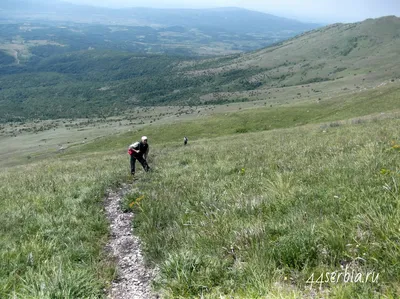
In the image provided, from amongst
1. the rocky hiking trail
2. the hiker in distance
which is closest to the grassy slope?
the rocky hiking trail

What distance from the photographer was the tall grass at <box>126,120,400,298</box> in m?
4.01

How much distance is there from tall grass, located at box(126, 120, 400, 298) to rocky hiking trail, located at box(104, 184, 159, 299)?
28 centimetres

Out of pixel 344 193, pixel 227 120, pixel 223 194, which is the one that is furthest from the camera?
pixel 227 120

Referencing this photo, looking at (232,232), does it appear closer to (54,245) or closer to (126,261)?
(126,261)

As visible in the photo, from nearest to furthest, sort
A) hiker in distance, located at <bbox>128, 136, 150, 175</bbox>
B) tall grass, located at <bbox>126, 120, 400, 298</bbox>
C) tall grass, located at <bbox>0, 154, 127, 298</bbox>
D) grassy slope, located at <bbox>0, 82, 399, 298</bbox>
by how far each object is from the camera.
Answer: tall grass, located at <bbox>126, 120, 400, 298</bbox> → grassy slope, located at <bbox>0, 82, 399, 298</bbox> → tall grass, located at <bbox>0, 154, 127, 298</bbox> → hiker in distance, located at <bbox>128, 136, 150, 175</bbox>

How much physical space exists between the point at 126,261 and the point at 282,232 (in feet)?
9.58

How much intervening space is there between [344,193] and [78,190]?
8.61 m

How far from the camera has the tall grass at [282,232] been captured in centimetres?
401

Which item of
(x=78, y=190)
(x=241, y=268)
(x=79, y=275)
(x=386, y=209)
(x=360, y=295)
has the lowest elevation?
(x=78, y=190)

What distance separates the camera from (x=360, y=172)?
22.9ft

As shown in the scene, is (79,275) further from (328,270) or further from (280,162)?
(280,162)

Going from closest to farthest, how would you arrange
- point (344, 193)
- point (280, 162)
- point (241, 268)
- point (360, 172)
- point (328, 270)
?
point (328, 270), point (241, 268), point (344, 193), point (360, 172), point (280, 162)

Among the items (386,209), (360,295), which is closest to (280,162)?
(386,209)

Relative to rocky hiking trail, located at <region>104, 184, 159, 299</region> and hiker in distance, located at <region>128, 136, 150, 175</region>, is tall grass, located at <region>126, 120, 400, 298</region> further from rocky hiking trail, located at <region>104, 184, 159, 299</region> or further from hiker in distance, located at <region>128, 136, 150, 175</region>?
hiker in distance, located at <region>128, 136, 150, 175</region>
